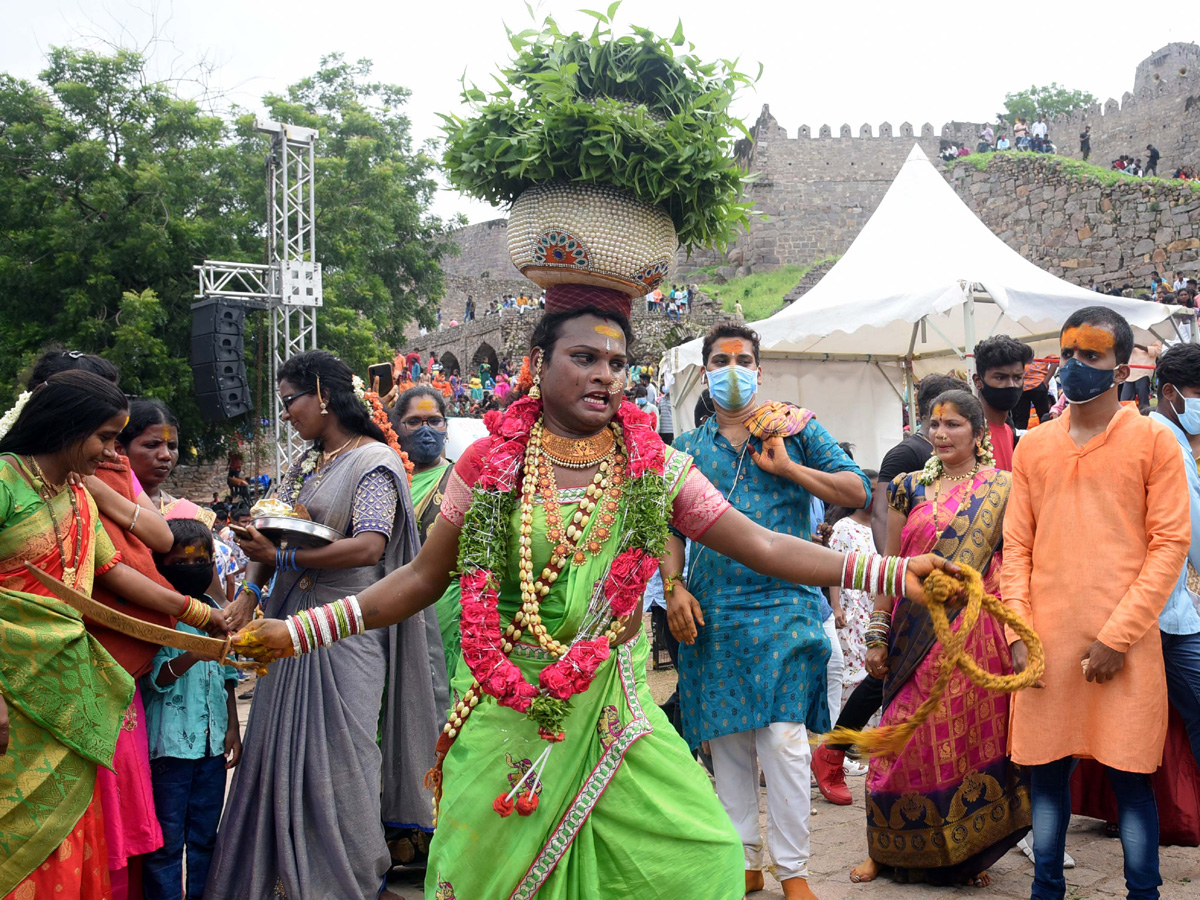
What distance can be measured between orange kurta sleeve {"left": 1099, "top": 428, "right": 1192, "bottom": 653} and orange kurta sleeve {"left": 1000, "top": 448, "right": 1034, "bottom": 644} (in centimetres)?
28

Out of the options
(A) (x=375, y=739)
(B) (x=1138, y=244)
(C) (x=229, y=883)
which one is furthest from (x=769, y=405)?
(B) (x=1138, y=244)

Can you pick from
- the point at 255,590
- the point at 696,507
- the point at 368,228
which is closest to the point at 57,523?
the point at 255,590

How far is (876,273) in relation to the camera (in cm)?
1037

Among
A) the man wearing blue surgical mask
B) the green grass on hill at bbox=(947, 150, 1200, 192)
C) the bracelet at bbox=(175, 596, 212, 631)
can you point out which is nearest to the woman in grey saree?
the bracelet at bbox=(175, 596, 212, 631)

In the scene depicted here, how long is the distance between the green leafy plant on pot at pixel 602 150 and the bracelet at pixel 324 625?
3.62 feet

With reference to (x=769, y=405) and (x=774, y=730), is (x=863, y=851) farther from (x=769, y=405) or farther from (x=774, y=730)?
(x=769, y=405)

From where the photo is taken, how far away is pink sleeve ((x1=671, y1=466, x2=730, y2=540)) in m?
2.94

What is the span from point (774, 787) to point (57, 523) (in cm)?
263

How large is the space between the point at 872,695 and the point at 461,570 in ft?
8.43

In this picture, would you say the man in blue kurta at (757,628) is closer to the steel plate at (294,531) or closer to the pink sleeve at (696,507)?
the pink sleeve at (696,507)

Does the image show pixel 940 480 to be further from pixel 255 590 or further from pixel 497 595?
pixel 255 590

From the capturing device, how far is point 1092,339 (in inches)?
144

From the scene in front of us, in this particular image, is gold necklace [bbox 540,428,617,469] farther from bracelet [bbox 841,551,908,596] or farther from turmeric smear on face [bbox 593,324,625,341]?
bracelet [bbox 841,551,908,596]

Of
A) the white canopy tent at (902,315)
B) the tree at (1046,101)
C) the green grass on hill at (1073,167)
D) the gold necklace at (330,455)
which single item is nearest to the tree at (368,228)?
the white canopy tent at (902,315)
